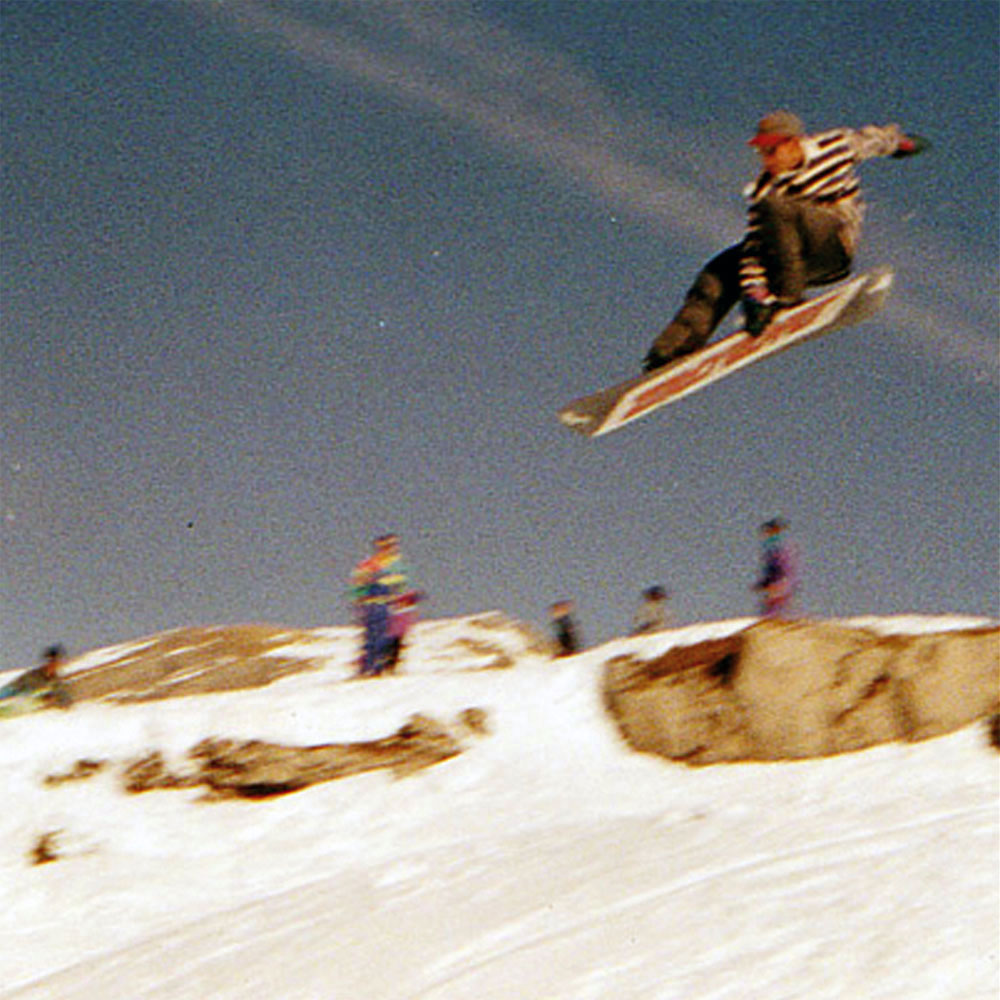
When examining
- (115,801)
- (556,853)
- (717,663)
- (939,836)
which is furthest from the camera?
(717,663)

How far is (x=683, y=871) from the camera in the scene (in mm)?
7164

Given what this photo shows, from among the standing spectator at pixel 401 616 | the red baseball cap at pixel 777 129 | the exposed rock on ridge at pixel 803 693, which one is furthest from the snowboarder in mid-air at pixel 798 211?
the standing spectator at pixel 401 616

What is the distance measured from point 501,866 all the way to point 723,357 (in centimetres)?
360

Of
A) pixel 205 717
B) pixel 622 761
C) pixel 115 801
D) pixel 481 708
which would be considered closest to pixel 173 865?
pixel 115 801

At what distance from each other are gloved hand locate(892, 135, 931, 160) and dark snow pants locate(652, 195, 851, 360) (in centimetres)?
49

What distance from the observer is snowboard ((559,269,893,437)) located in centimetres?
816

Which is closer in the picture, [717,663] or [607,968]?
[607,968]

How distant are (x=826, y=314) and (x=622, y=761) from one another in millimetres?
3656

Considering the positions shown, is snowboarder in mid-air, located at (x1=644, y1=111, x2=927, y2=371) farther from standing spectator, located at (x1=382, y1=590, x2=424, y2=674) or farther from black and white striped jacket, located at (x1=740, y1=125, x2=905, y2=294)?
standing spectator, located at (x1=382, y1=590, x2=424, y2=674)

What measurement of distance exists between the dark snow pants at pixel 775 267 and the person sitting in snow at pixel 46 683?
269 inches

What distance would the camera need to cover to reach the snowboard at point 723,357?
8.16 m

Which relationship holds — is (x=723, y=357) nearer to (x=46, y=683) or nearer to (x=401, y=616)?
(x=401, y=616)

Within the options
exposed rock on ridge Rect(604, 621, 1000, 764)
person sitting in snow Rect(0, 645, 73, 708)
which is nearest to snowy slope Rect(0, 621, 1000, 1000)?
exposed rock on ridge Rect(604, 621, 1000, 764)

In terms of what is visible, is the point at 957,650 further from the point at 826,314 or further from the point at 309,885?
the point at 309,885
